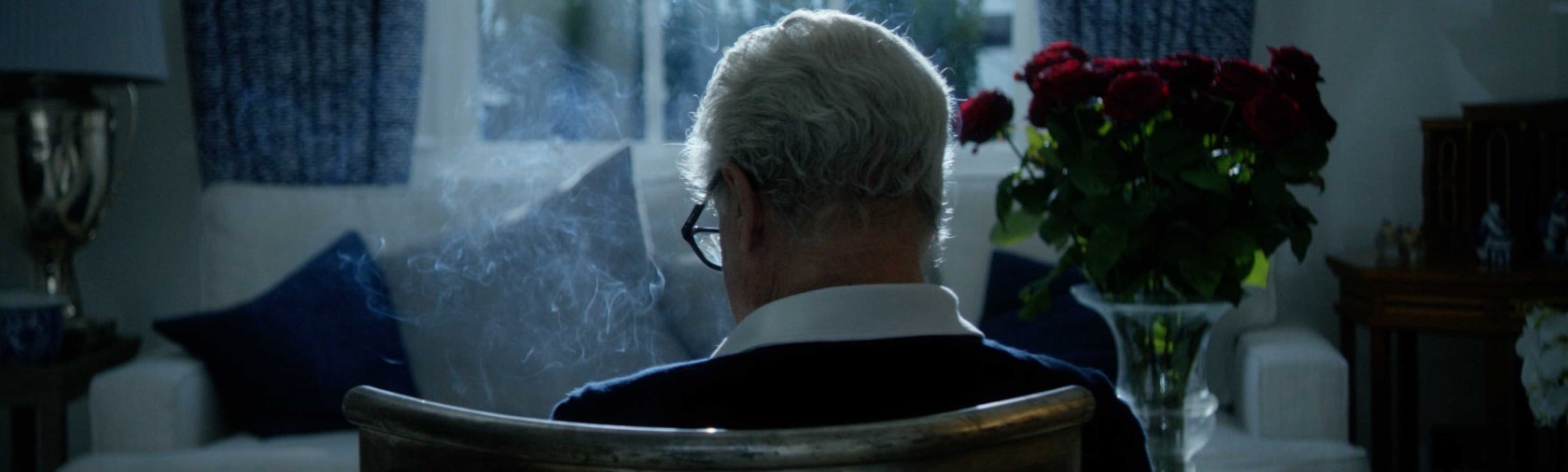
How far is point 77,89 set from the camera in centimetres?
301

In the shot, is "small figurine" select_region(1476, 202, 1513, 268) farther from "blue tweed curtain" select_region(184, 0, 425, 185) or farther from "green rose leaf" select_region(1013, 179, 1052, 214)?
"blue tweed curtain" select_region(184, 0, 425, 185)

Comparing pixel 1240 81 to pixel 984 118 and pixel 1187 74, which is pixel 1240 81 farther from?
pixel 984 118

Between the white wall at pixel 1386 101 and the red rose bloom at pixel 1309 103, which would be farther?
the white wall at pixel 1386 101

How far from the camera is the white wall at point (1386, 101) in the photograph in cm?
331

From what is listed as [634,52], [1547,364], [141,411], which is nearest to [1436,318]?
[1547,364]

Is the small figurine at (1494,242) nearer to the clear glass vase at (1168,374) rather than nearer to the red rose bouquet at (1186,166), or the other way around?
the red rose bouquet at (1186,166)

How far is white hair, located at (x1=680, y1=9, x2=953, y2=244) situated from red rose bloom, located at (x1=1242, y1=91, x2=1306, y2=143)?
43cm

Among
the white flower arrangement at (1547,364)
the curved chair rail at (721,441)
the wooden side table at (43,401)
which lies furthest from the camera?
the wooden side table at (43,401)

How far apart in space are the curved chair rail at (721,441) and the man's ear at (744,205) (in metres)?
0.38

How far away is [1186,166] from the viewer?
4.66 feet

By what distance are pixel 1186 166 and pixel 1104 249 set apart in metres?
0.12

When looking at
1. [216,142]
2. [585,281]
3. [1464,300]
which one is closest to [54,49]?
[216,142]

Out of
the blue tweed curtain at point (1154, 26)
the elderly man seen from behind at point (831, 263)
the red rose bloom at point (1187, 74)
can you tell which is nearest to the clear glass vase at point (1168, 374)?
the red rose bloom at point (1187, 74)

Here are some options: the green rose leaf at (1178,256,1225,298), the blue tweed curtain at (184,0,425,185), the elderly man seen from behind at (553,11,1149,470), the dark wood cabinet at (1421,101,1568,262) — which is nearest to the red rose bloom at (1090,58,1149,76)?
the green rose leaf at (1178,256,1225,298)
